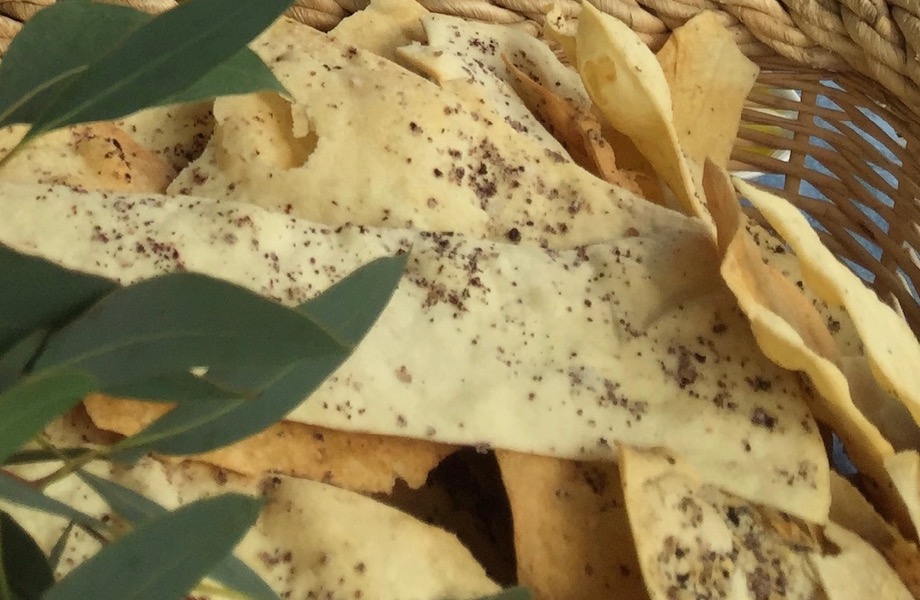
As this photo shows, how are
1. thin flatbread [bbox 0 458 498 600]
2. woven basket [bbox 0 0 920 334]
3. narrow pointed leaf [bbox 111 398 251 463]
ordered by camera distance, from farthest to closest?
woven basket [bbox 0 0 920 334]
thin flatbread [bbox 0 458 498 600]
narrow pointed leaf [bbox 111 398 251 463]

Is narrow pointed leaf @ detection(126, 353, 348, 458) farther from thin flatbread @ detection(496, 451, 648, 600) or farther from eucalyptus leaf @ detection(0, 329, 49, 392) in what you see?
thin flatbread @ detection(496, 451, 648, 600)

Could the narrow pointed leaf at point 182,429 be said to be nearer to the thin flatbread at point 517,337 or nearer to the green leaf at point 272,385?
the green leaf at point 272,385

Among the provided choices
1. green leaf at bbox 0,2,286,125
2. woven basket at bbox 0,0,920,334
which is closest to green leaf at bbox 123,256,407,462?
green leaf at bbox 0,2,286,125

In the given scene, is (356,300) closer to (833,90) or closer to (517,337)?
(517,337)

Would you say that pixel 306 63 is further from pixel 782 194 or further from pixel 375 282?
pixel 782 194

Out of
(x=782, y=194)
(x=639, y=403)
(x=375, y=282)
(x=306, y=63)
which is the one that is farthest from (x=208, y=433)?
(x=782, y=194)

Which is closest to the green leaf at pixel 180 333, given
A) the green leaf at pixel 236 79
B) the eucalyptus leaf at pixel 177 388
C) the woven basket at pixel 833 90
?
the eucalyptus leaf at pixel 177 388
